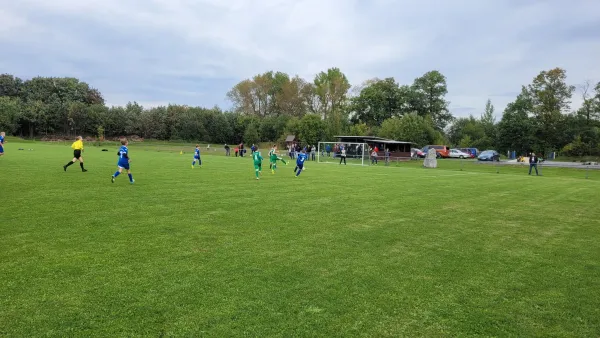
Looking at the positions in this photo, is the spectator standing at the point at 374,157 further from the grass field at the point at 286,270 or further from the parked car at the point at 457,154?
the grass field at the point at 286,270

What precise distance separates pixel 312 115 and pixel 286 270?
6068 centimetres

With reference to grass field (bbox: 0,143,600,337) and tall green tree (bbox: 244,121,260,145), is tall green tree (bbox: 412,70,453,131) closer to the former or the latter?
tall green tree (bbox: 244,121,260,145)

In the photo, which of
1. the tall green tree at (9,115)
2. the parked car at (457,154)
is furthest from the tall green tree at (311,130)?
the tall green tree at (9,115)

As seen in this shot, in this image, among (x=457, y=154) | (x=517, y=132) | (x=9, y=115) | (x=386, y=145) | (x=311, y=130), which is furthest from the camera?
(x=9, y=115)

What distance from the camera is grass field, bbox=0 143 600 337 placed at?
3838 mm

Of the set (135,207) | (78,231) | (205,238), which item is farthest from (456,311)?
(135,207)

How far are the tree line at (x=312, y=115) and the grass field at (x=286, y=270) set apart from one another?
49.5 metres

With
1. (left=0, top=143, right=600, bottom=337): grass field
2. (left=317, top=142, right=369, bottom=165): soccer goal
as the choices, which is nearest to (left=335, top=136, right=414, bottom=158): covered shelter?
(left=317, top=142, right=369, bottom=165): soccer goal

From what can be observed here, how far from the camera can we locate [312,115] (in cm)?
6494

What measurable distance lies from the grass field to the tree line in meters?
49.5

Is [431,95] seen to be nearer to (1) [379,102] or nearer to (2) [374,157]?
(1) [379,102]

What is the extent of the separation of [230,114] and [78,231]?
79450 mm

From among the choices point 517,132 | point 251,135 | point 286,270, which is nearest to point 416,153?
point 517,132

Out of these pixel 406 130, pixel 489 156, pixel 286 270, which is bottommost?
pixel 286 270
